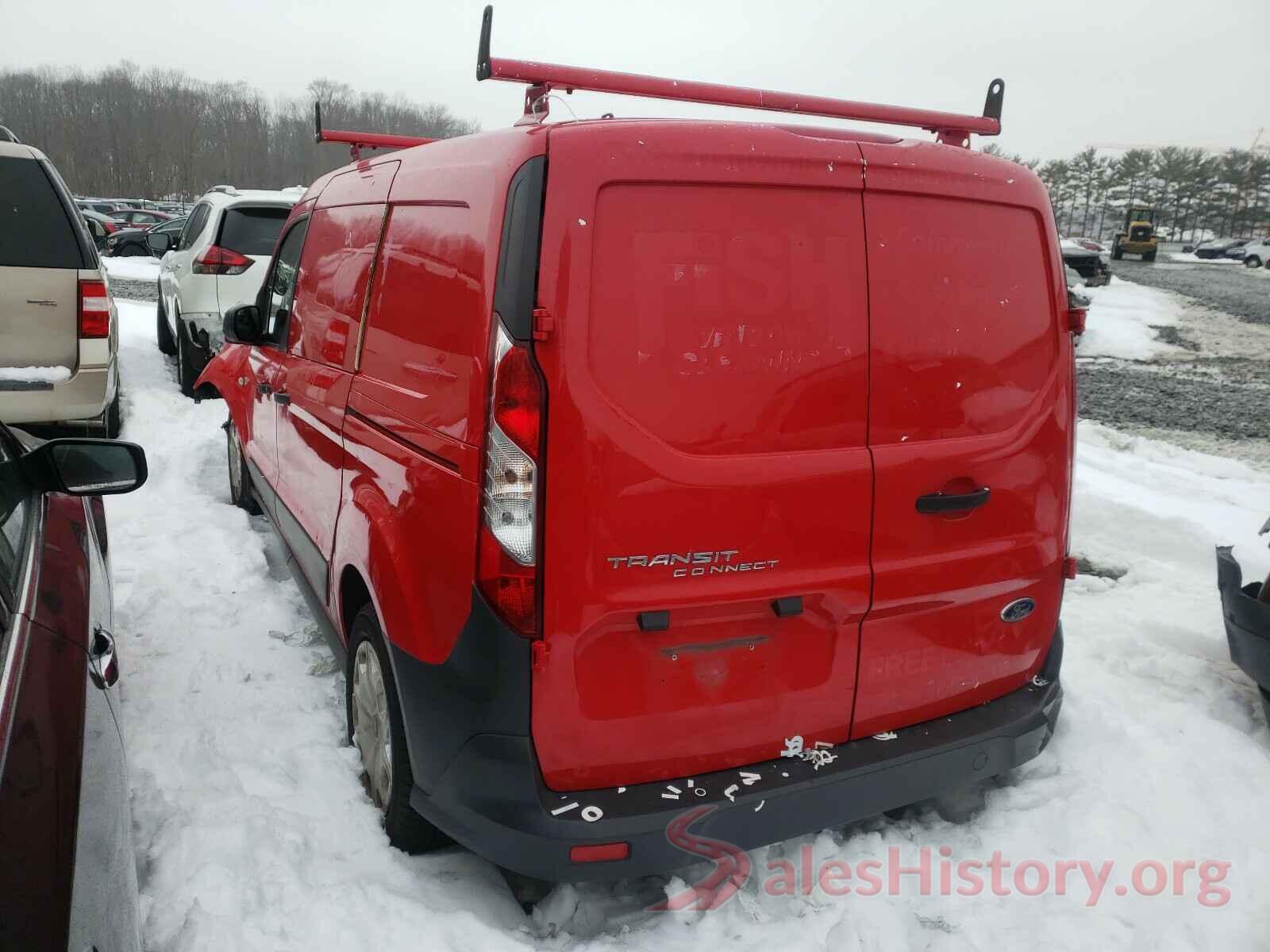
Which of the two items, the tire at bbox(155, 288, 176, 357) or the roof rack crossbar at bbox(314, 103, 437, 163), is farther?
the tire at bbox(155, 288, 176, 357)

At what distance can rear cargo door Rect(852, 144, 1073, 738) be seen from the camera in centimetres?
235

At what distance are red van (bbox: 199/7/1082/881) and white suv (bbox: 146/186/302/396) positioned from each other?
20.9ft

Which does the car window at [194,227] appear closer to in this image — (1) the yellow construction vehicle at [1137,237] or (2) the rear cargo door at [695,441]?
(2) the rear cargo door at [695,441]

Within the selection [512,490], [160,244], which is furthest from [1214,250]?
[512,490]

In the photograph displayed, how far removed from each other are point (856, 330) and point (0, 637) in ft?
6.14

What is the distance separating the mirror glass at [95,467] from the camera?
90.3 inches

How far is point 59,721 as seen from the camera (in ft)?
4.99

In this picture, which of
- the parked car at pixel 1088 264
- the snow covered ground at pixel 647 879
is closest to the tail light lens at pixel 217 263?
the snow covered ground at pixel 647 879

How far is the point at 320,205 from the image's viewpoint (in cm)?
372

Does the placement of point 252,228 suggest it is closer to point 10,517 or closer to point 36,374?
point 36,374

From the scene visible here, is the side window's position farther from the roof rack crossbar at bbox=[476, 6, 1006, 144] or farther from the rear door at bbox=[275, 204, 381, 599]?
the roof rack crossbar at bbox=[476, 6, 1006, 144]

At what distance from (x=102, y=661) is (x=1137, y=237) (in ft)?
190

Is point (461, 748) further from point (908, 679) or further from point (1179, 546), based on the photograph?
point (1179, 546)

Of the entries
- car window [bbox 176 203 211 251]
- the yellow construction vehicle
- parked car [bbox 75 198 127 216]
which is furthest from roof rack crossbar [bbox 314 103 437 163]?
the yellow construction vehicle
